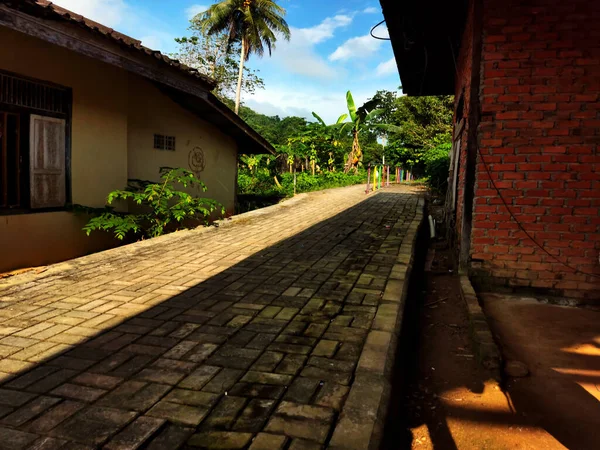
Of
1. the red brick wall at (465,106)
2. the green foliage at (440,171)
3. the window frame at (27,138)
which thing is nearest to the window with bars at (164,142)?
the window frame at (27,138)

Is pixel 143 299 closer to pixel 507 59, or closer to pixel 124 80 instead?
pixel 507 59

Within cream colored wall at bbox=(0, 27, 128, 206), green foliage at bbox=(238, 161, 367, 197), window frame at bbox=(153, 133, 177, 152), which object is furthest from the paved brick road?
green foliage at bbox=(238, 161, 367, 197)

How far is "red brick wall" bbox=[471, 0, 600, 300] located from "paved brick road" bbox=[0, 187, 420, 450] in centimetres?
162

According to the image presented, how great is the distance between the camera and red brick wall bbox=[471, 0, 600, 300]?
4336mm

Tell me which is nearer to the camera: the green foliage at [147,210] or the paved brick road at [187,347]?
the paved brick road at [187,347]

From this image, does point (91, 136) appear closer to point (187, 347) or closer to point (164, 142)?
point (164, 142)

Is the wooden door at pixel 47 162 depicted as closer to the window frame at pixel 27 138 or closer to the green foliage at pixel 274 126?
the window frame at pixel 27 138

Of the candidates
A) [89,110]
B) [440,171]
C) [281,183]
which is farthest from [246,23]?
[89,110]

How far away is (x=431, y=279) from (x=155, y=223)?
512 cm

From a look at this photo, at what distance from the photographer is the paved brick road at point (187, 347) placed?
81.9 inches

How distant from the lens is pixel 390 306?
381 cm

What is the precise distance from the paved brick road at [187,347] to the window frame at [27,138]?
1.43m

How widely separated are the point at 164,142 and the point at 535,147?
7.42m

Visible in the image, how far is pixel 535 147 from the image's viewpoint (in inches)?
177
